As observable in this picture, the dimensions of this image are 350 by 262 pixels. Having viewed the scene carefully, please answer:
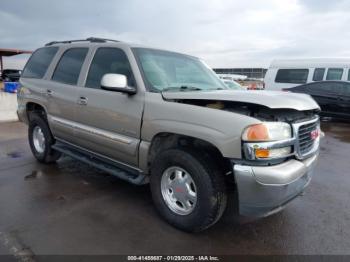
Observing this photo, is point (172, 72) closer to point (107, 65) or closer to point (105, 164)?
point (107, 65)

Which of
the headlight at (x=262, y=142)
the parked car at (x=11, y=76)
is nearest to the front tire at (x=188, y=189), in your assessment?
the headlight at (x=262, y=142)

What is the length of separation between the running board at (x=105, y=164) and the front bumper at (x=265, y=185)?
4.07 ft

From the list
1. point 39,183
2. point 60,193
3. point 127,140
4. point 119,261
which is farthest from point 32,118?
point 119,261

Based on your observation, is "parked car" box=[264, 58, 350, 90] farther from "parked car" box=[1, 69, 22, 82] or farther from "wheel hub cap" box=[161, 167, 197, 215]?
"parked car" box=[1, 69, 22, 82]

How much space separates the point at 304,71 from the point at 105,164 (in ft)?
36.5

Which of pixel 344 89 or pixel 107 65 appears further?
pixel 344 89

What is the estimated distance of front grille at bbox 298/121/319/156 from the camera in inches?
111

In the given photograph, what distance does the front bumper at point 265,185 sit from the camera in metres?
2.45

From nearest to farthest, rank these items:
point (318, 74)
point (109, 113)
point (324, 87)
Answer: point (109, 113) < point (324, 87) < point (318, 74)

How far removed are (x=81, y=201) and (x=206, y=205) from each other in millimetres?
1749

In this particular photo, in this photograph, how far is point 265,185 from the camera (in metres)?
2.44

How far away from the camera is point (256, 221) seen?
333 centimetres

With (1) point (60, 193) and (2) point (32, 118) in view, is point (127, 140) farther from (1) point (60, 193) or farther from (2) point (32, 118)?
(2) point (32, 118)

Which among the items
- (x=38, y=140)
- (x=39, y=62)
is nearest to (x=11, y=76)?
(x=39, y=62)
